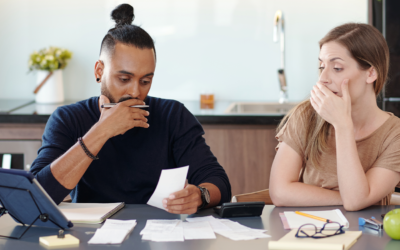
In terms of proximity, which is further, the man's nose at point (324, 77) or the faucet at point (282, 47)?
the faucet at point (282, 47)

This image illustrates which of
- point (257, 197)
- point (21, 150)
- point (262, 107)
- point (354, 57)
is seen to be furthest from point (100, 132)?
point (262, 107)

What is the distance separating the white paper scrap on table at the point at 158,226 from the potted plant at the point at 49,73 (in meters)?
2.18

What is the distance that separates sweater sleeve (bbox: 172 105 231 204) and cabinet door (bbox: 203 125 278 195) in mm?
881

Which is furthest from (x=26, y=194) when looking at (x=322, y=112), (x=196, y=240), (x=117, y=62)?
(x=322, y=112)

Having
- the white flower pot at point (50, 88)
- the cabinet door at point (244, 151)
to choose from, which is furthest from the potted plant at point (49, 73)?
the cabinet door at point (244, 151)

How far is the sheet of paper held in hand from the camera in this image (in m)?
1.27

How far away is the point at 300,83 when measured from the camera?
3.20 m

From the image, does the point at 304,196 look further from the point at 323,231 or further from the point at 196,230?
the point at 196,230

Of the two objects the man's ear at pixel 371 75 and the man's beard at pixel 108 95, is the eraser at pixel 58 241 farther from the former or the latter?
the man's ear at pixel 371 75

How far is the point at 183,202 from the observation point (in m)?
1.30

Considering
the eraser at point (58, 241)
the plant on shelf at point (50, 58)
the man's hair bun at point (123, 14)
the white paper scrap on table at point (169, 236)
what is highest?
the man's hair bun at point (123, 14)

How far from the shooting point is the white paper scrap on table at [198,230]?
114 cm

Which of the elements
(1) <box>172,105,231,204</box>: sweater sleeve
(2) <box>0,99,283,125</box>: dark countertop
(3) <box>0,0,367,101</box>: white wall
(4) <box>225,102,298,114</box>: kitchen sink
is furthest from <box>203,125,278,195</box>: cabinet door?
(1) <box>172,105,231,204</box>: sweater sleeve

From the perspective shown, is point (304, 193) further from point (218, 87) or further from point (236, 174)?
point (218, 87)
